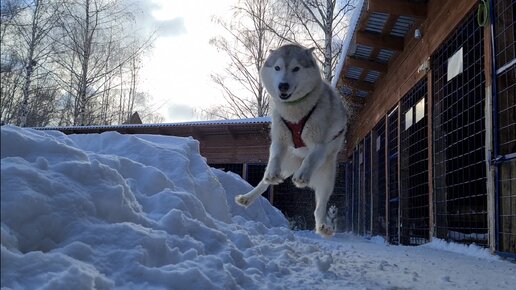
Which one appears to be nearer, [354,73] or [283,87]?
[283,87]

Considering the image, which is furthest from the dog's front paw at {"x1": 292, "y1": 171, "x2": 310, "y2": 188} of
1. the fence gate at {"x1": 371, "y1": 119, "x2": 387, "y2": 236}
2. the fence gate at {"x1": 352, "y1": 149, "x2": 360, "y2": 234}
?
the fence gate at {"x1": 352, "y1": 149, "x2": 360, "y2": 234}

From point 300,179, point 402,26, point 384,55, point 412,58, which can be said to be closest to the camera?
point 300,179

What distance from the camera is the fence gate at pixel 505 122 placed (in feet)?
13.5

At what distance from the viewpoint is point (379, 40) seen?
7.45 metres

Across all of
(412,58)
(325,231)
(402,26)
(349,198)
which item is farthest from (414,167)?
(349,198)

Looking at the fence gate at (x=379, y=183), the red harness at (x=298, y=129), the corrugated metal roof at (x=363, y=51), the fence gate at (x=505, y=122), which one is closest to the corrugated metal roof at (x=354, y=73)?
the corrugated metal roof at (x=363, y=51)

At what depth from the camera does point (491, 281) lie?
3.22 m

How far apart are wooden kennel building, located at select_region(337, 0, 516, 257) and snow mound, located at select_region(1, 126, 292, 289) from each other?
2.52 meters

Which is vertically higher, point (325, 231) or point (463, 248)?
point (325, 231)

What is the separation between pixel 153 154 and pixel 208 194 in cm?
69

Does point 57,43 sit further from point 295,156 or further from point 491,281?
point 491,281

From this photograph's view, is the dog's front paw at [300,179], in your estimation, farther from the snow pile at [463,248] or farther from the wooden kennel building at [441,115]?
the snow pile at [463,248]

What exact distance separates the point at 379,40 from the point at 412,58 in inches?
27.1

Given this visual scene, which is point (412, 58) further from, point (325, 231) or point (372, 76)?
point (325, 231)
